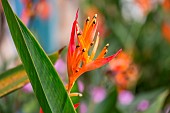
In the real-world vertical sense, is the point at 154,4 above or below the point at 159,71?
above

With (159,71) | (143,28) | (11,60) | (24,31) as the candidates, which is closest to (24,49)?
(24,31)

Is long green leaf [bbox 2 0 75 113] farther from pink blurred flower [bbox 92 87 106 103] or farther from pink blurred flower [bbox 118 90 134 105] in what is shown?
pink blurred flower [bbox 118 90 134 105]

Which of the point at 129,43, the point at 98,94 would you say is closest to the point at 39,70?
the point at 98,94

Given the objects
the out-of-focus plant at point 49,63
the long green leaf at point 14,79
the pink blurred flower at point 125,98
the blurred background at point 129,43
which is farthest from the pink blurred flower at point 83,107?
the out-of-focus plant at point 49,63

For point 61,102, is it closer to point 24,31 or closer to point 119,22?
point 24,31

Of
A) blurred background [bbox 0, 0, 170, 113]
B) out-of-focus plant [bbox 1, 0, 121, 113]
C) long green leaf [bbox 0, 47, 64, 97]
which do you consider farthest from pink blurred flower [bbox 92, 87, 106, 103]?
out-of-focus plant [bbox 1, 0, 121, 113]

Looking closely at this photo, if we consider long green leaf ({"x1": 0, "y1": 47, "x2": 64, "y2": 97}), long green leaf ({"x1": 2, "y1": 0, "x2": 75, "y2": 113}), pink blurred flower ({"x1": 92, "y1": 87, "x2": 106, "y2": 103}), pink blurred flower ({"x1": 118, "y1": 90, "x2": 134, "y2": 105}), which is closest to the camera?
long green leaf ({"x1": 2, "y1": 0, "x2": 75, "y2": 113})

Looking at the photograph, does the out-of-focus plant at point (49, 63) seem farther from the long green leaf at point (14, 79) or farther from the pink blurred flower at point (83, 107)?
the pink blurred flower at point (83, 107)

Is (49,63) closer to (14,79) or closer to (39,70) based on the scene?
(39,70)
